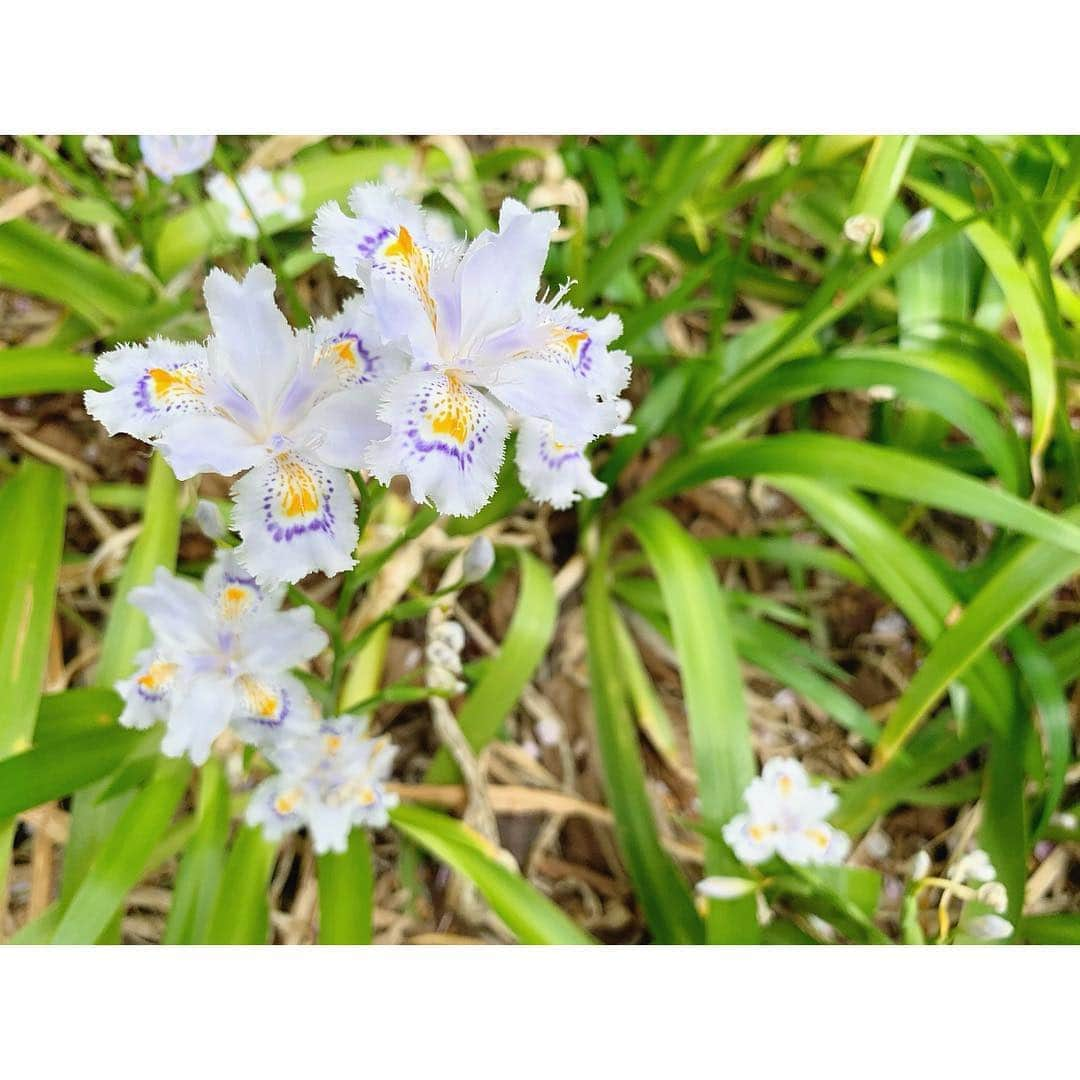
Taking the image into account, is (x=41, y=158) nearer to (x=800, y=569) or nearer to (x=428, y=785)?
(x=428, y=785)

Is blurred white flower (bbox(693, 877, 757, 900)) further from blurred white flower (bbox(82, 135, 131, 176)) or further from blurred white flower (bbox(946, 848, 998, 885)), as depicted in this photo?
blurred white flower (bbox(82, 135, 131, 176))

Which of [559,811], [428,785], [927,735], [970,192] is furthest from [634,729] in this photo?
[970,192]

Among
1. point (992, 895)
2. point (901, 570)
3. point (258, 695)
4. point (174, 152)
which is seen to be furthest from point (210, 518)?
point (992, 895)

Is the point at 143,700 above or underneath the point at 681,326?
underneath

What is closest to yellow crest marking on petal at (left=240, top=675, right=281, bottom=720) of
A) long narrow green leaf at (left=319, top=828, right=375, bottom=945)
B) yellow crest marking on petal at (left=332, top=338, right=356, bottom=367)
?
long narrow green leaf at (left=319, top=828, right=375, bottom=945)

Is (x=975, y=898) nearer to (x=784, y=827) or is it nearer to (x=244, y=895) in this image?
(x=784, y=827)

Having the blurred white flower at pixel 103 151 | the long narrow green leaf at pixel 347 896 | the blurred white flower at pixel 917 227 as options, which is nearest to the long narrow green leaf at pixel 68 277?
the blurred white flower at pixel 103 151
